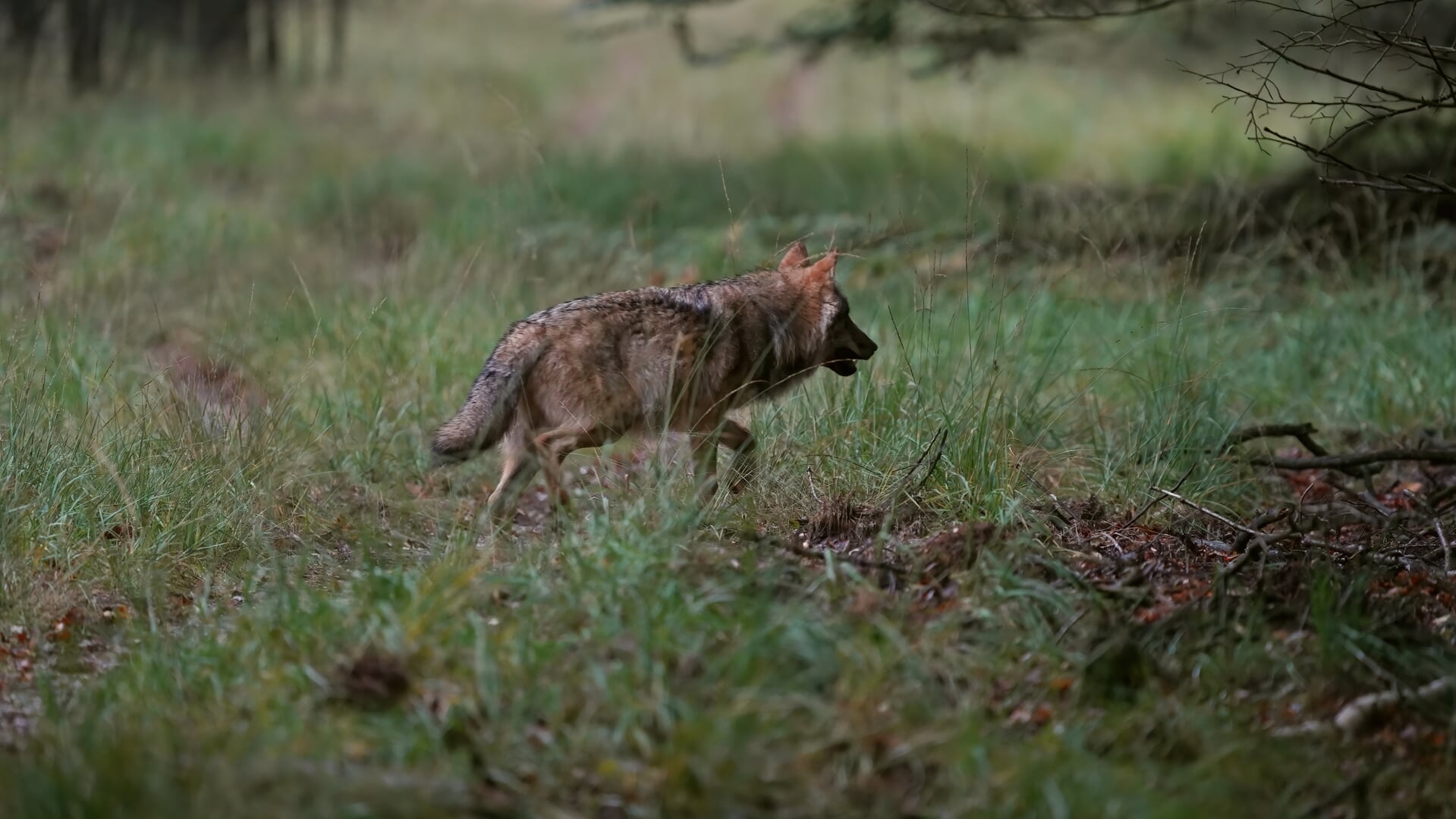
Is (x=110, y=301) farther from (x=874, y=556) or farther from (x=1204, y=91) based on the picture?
(x=1204, y=91)

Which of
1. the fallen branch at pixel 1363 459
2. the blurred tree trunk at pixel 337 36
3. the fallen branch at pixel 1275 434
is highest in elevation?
the fallen branch at pixel 1363 459

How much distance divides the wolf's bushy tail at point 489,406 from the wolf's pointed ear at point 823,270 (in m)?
1.42

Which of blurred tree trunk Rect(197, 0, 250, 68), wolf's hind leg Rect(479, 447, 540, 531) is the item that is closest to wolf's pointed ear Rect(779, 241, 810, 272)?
wolf's hind leg Rect(479, 447, 540, 531)

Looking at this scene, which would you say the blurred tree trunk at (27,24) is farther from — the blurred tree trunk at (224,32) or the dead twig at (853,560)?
the dead twig at (853,560)

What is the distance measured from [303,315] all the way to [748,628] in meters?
5.40

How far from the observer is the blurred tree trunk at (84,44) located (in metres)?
16.4

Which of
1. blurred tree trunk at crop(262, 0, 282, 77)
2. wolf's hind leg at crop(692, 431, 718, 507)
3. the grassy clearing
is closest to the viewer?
the grassy clearing

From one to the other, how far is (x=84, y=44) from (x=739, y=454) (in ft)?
43.8

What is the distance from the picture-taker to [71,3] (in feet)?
55.6

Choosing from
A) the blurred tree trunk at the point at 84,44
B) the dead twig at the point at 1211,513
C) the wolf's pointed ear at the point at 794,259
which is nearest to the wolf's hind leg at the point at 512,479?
the wolf's pointed ear at the point at 794,259

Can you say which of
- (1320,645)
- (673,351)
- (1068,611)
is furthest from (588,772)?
(673,351)

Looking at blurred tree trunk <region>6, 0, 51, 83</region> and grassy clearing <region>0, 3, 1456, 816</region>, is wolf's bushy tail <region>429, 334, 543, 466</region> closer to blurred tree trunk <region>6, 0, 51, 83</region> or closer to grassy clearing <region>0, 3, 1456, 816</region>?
grassy clearing <region>0, 3, 1456, 816</region>

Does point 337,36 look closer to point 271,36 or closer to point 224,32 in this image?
point 271,36

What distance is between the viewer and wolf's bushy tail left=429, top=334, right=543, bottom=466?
5.95 m
